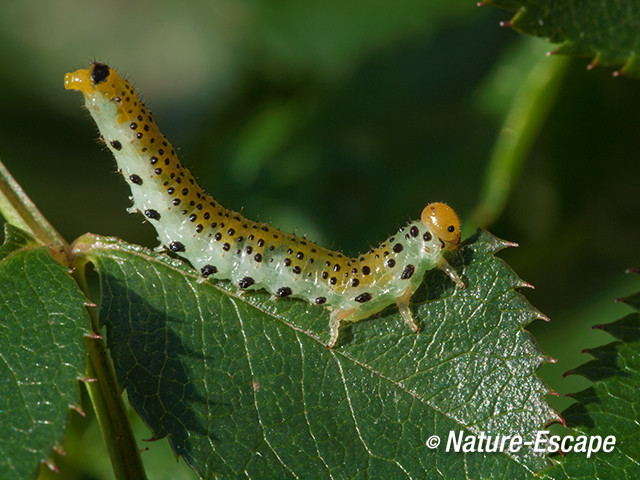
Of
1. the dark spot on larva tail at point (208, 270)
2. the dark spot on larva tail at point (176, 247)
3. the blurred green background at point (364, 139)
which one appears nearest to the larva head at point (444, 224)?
the blurred green background at point (364, 139)

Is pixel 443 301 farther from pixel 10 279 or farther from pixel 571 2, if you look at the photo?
pixel 10 279

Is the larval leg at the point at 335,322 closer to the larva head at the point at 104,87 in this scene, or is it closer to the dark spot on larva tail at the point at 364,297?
the dark spot on larva tail at the point at 364,297

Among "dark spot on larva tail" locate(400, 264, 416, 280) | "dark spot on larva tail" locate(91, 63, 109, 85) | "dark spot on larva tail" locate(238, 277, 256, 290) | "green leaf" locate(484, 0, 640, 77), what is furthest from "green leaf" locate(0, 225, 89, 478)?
"green leaf" locate(484, 0, 640, 77)

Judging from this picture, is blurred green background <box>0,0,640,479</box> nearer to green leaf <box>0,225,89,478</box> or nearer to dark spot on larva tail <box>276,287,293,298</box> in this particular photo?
green leaf <box>0,225,89,478</box>

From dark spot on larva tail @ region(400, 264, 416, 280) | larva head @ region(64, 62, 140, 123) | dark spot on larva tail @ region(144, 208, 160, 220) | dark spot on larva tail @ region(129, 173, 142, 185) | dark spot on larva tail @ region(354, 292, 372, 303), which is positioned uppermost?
larva head @ region(64, 62, 140, 123)

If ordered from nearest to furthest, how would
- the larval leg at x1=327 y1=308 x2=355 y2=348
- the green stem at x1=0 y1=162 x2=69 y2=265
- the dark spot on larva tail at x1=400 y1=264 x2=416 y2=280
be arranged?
1. the larval leg at x1=327 y1=308 x2=355 y2=348
2. the green stem at x1=0 y1=162 x2=69 y2=265
3. the dark spot on larva tail at x1=400 y1=264 x2=416 y2=280

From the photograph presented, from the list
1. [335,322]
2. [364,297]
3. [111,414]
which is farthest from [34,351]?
[364,297]

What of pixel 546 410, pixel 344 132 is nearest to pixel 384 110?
pixel 344 132
